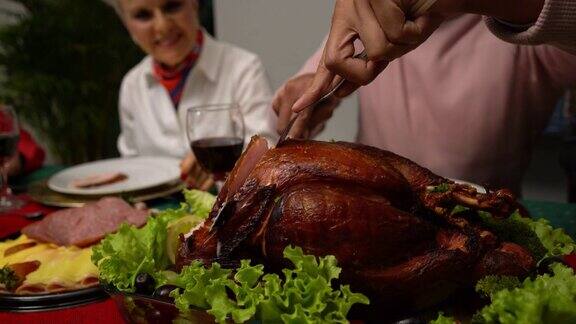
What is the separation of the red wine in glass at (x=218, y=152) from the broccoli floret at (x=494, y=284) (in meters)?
0.85

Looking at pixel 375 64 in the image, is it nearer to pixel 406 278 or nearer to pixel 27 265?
pixel 406 278

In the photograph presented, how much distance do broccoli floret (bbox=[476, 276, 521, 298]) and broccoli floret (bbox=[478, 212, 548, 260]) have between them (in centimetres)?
16

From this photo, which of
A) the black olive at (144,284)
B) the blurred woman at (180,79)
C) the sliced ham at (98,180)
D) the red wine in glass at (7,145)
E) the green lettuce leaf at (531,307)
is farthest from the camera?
the blurred woman at (180,79)

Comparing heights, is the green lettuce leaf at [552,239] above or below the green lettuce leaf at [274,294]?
below

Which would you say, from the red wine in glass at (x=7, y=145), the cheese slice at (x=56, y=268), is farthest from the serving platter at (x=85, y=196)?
the cheese slice at (x=56, y=268)

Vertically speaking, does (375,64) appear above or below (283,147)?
above

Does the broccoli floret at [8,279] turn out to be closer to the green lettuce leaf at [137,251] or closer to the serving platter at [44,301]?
the serving platter at [44,301]

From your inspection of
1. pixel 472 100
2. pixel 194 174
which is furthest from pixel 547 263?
pixel 194 174

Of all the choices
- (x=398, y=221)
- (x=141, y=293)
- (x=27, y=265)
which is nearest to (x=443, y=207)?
(x=398, y=221)

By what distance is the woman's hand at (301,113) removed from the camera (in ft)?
3.79

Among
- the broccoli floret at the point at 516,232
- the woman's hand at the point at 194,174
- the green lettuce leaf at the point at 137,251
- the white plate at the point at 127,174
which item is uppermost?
the broccoli floret at the point at 516,232

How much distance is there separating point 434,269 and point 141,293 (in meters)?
0.44

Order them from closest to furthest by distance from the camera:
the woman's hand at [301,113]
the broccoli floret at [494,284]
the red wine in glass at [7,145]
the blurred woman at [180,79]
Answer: the broccoli floret at [494,284], the woman's hand at [301,113], the red wine in glass at [7,145], the blurred woman at [180,79]

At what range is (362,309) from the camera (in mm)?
833
